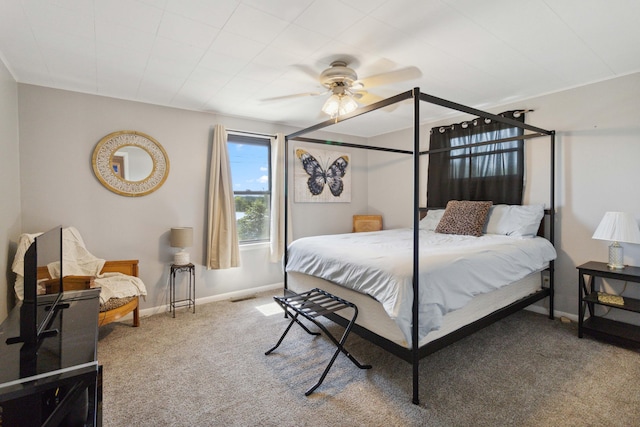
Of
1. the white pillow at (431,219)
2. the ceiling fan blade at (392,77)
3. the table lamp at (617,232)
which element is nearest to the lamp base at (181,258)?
the ceiling fan blade at (392,77)

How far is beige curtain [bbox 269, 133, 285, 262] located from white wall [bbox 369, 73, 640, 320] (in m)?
2.72

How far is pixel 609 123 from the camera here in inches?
108

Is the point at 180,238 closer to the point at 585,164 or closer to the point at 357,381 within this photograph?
the point at 357,381

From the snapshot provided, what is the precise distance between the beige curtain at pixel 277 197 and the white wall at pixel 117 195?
0.56 feet

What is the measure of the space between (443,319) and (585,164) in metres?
2.28

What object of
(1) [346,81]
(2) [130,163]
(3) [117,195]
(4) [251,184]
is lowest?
(3) [117,195]

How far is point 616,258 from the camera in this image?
8.42 ft

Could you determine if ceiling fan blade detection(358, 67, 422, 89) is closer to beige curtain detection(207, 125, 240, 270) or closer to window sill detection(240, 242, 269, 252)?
beige curtain detection(207, 125, 240, 270)

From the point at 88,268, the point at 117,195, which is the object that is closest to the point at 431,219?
the point at 117,195

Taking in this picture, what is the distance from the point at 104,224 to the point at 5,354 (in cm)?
220

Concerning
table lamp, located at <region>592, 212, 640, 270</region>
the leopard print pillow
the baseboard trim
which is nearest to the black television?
the baseboard trim

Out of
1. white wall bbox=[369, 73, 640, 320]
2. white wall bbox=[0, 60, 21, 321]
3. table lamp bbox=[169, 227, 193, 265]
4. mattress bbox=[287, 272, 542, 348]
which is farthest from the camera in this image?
table lamp bbox=[169, 227, 193, 265]

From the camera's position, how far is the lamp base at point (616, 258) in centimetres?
256

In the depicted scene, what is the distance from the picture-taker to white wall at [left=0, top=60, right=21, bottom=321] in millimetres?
2234
